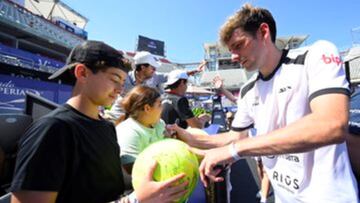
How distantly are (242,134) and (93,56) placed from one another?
1.28m

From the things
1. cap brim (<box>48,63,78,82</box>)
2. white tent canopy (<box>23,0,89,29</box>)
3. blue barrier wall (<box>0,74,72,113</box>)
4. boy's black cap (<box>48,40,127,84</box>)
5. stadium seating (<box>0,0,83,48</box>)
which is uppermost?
white tent canopy (<box>23,0,89,29</box>)

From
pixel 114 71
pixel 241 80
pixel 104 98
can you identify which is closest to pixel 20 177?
pixel 104 98

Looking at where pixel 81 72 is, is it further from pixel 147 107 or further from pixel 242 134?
pixel 242 134

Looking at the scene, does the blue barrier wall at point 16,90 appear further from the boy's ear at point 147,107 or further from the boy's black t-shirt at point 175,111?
the boy's ear at point 147,107

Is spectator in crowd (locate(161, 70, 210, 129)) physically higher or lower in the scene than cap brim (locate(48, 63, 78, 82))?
lower

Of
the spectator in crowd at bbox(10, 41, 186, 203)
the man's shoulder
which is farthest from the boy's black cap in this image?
the man's shoulder

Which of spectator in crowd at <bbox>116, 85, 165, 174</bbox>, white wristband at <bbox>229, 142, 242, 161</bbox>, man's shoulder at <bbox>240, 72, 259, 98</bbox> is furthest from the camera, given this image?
spectator in crowd at <bbox>116, 85, 165, 174</bbox>

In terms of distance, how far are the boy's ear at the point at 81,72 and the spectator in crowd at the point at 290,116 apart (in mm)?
800

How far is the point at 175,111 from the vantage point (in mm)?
3664

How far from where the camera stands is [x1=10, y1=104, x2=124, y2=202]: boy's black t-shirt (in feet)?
4.00

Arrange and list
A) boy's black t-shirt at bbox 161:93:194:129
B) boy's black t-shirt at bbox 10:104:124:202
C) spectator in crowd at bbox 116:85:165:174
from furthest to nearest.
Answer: boy's black t-shirt at bbox 161:93:194:129 < spectator in crowd at bbox 116:85:165:174 < boy's black t-shirt at bbox 10:104:124:202

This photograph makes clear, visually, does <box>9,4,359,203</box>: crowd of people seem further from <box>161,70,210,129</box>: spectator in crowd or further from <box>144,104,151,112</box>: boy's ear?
<box>161,70,210,129</box>: spectator in crowd

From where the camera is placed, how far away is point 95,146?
4.91 ft

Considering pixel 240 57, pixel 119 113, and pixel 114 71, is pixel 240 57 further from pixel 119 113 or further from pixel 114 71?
pixel 119 113
